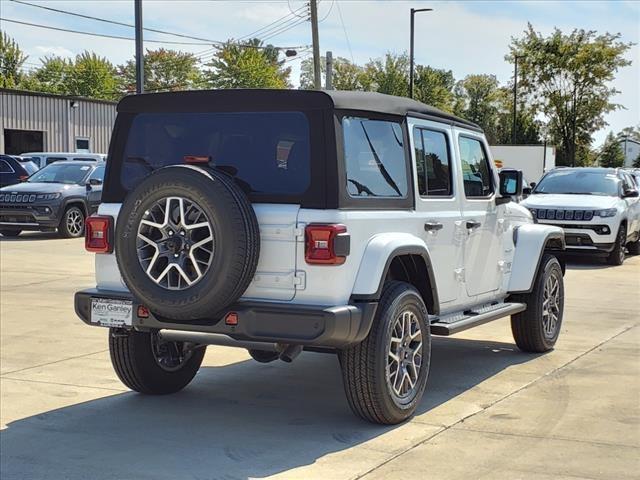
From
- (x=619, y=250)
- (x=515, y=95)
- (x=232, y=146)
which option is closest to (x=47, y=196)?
(x=619, y=250)

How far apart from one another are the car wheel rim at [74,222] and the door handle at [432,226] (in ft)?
47.4

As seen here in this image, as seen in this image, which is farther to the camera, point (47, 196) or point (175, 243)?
point (47, 196)

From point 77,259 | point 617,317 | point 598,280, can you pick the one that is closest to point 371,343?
point 617,317

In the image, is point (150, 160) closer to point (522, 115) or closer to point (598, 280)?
point (598, 280)

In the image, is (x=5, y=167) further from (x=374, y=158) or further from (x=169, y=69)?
(x=169, y=69)

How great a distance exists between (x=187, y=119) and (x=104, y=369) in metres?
2.47

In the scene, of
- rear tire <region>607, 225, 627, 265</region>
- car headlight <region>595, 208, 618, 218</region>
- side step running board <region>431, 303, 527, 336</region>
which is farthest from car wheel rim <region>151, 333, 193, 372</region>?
rear tire <region>607, 225, 627, 265</region>

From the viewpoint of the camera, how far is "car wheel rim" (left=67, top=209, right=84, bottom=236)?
19.3 metres

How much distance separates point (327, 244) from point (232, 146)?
927 millimetres

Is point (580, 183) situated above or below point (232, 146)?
below

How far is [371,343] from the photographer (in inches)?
208

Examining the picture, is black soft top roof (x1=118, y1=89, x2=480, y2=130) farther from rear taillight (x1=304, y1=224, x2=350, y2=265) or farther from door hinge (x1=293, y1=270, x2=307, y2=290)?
door hinge (x1=293, y1=270, x2=307, y2=290)

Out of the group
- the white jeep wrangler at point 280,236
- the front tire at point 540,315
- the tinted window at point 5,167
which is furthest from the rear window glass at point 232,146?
the tinted window at point 5,167

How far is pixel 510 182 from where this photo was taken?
7406mm
